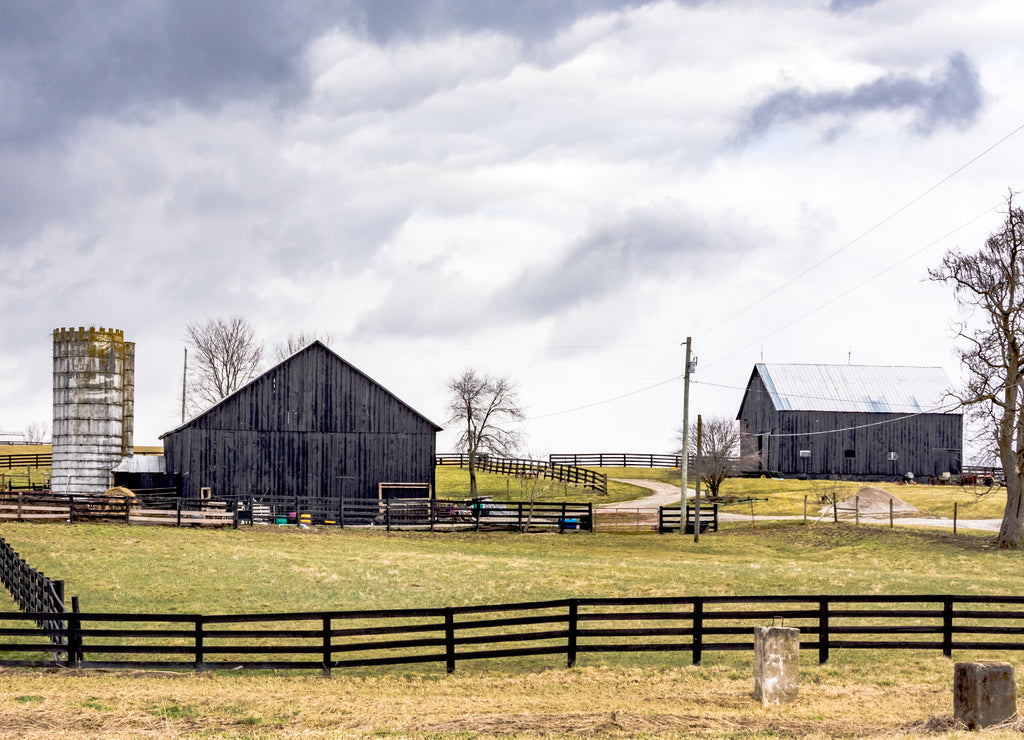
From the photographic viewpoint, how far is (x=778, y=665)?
14062mm

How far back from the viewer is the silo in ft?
164

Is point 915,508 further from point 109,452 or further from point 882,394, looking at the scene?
point 109,452

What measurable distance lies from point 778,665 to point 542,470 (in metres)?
58.3

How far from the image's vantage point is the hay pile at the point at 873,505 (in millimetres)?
50500

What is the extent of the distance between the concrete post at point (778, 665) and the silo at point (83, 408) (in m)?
43.4

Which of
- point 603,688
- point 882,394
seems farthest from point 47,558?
point 882,394

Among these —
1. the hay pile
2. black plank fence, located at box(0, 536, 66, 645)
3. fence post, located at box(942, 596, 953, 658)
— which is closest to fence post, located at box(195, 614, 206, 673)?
black plank fence, located at box(0, 536, 66, 645)

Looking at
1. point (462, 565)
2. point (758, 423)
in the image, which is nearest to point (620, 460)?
point (758, 423)

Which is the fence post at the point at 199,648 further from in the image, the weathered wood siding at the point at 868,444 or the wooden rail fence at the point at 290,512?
the weathered wood siding at the point at 868,444

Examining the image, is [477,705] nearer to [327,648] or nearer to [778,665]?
[327,648]

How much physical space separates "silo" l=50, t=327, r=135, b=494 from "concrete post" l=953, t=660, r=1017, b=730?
4610 centimetres

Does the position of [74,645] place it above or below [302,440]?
below

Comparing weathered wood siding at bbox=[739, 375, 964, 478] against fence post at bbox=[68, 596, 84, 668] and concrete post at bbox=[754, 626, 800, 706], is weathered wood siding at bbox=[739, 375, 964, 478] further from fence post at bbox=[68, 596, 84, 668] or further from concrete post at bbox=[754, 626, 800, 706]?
fence post at bbox=[68, 596, 84, 668]

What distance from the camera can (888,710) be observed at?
1362 cm
